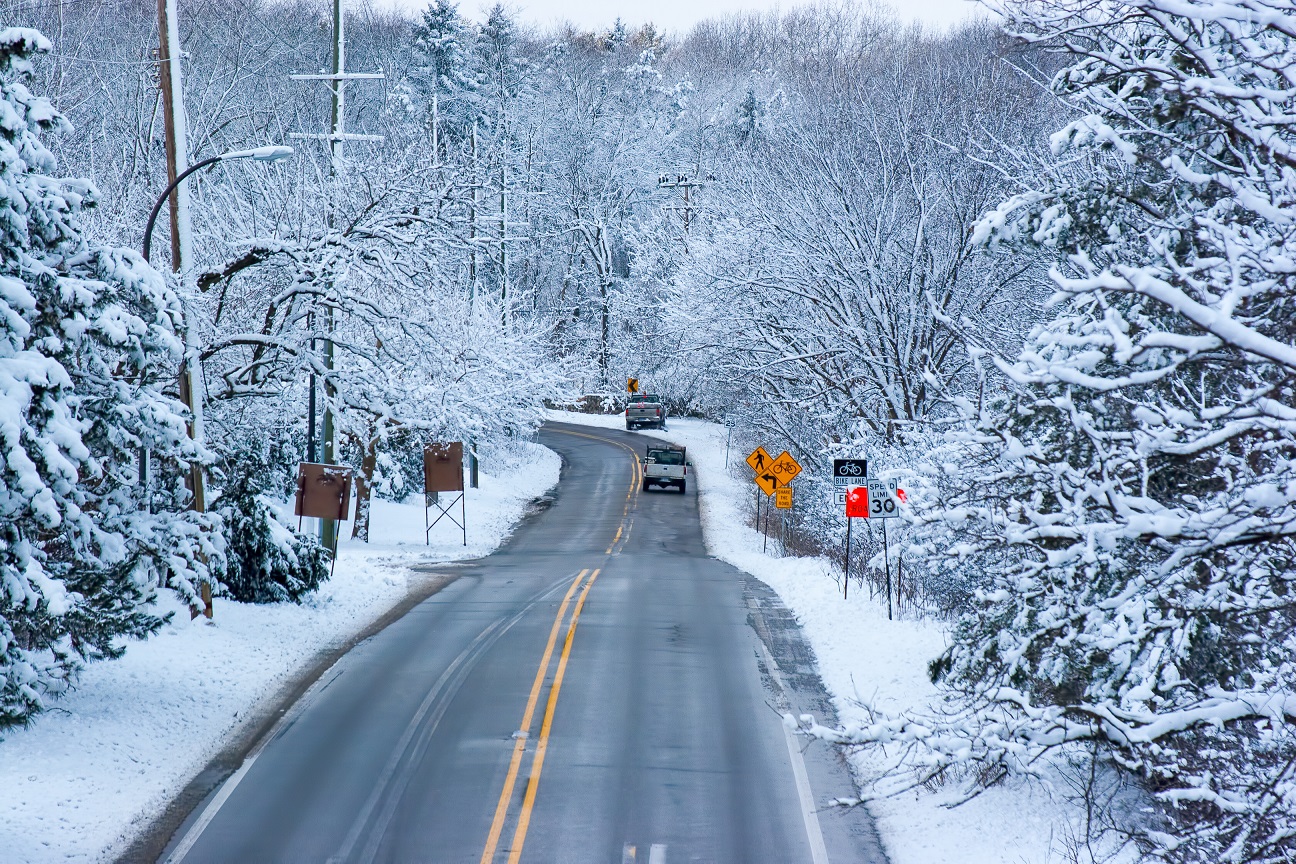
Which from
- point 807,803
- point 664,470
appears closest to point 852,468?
point 807,803

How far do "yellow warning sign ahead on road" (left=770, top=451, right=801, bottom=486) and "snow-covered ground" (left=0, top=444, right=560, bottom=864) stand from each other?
34.9 feet

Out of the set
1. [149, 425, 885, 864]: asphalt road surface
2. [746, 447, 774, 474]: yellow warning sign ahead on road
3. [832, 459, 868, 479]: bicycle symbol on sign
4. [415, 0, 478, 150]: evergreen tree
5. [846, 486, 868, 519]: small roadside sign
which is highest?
[415, 0, 478, 150]: evergreen tree

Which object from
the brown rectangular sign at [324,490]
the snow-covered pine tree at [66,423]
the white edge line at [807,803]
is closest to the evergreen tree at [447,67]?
the brown rectangular sign at [324,490]

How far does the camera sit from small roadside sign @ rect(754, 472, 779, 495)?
3127cm

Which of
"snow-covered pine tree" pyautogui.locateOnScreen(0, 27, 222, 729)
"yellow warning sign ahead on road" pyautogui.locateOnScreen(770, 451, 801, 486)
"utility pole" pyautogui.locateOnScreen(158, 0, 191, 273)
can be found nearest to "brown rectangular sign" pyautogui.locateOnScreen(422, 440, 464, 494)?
"yellow warning sign ahead on road" pyautogui.locateOnScreen(770, 451, 801, 486)

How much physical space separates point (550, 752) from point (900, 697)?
4531 mm

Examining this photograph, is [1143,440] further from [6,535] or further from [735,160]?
[735,160]

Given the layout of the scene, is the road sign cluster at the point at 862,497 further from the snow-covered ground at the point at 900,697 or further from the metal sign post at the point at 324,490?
the metal sign post at the point at 324,490

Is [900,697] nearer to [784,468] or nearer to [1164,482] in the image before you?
[1164,482]

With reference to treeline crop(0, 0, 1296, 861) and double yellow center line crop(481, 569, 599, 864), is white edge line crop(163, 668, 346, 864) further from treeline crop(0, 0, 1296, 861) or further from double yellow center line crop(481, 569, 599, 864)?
double yellow center line crop(481, 569, 599, 864)

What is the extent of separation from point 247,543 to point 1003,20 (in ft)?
49.4

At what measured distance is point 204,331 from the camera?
1934cm

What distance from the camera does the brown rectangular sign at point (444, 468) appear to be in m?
32.0

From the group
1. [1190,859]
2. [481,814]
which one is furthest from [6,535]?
[1190,859]
